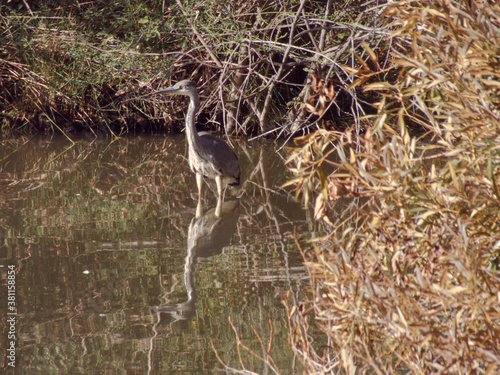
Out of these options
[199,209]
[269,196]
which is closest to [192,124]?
[199,209]

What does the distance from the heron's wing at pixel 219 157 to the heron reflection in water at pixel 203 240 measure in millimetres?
339

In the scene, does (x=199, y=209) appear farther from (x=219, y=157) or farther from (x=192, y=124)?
(x=192, y=124)

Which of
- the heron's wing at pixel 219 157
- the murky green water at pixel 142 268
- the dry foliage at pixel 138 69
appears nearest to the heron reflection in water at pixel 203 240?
the murky green water at pixel 142 268

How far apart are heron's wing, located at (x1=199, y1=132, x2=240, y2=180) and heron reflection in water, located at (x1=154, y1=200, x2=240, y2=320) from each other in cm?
34

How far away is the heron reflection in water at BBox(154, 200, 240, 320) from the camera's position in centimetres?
374

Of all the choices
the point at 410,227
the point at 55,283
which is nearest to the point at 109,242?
the point at 55,283

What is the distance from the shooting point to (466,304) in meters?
1.93

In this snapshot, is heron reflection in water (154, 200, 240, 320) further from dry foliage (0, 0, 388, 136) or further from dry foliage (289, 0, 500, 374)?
dry foliage (0, 0, 388, 136)

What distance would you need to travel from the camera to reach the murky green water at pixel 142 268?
3217mm

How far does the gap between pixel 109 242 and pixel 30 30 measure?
5962mm

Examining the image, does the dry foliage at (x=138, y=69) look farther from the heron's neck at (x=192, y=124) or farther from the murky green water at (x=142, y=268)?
the murky green water at (x=142, y=268)

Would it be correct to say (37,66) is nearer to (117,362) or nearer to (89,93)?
(89,93)

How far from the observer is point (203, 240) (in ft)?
16.8

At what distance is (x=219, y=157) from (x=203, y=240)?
152 centimetres
